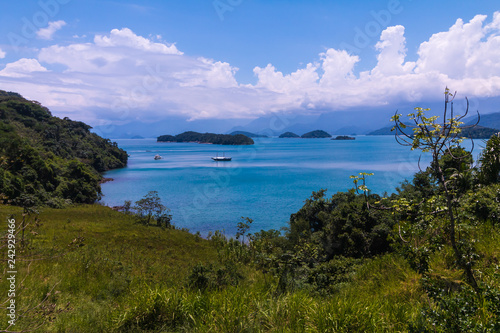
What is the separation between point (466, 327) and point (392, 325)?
1139mm

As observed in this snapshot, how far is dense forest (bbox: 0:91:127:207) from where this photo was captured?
37.6 metres

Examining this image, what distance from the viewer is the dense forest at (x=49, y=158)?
37562 mm

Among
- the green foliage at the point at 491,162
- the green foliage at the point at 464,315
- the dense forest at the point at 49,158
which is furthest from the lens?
the dense forest at the point at 49,158

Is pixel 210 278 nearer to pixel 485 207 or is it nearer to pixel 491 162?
pixel 485 207

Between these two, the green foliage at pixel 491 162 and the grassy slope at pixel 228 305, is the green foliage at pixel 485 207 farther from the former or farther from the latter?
the green foliage at pixel 491 162

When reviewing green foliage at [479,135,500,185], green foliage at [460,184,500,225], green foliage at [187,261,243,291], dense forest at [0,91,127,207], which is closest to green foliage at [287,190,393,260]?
green foliage at [479,135,500,185]

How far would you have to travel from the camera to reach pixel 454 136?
11.9 feet

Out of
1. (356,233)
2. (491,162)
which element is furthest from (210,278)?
(356,233)

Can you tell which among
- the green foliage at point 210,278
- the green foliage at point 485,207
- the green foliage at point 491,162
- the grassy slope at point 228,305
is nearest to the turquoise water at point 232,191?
the green foliage at point 491,162

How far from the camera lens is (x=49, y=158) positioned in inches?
2210

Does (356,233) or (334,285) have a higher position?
(334,285)

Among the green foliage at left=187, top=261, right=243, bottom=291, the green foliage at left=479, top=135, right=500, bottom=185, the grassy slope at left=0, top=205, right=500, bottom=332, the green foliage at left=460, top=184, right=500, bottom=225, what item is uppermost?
the green foliage at left=479, top=135, right=500, bottom=185

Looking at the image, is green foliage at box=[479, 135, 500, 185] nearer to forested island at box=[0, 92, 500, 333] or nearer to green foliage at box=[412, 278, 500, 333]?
forested island at box=[0, 92, 500, 333]

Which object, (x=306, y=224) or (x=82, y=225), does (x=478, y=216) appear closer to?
(x=306, y=224)
